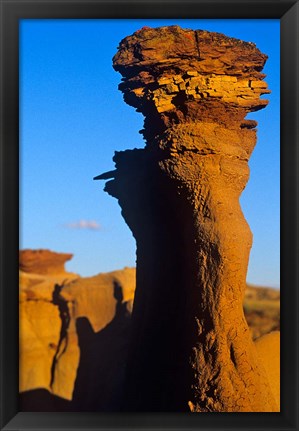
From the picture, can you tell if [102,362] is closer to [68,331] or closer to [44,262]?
[68,331]

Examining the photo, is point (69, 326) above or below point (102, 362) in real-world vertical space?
above

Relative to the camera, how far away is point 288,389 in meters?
7.65

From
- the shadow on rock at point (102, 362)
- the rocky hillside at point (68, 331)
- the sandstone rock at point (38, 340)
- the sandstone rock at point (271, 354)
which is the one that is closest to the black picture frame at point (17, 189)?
the sandstone rock at point (271, 354)

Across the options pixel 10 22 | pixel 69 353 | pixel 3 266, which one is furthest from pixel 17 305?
pixel 69 353

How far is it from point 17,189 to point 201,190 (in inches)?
79.2

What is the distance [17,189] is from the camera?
24.8 feet

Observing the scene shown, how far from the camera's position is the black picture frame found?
24.7 feet

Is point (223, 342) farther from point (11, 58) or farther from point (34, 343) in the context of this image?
point (34, 343)

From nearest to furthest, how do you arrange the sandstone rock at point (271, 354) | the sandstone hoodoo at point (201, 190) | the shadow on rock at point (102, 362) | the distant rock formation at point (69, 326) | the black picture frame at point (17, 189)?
1. the black picture frame at point (17, 189)
2. the sandstone hoodoo at point (201, 190)
3. the sandstone rock at point (271, 354)
4. the shadow on rock at point (102, 362)
5. the distant rock formation at point (69, 326)

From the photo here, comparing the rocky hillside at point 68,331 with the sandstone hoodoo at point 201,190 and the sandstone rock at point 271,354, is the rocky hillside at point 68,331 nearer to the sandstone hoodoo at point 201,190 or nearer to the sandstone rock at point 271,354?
the sandstone rock at point 271,354

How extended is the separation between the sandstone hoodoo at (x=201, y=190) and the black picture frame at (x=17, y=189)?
A: 0.72m

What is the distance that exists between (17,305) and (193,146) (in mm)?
2446

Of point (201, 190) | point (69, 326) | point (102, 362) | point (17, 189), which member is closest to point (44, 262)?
point (69, 326)

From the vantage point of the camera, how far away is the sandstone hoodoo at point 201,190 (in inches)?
327
